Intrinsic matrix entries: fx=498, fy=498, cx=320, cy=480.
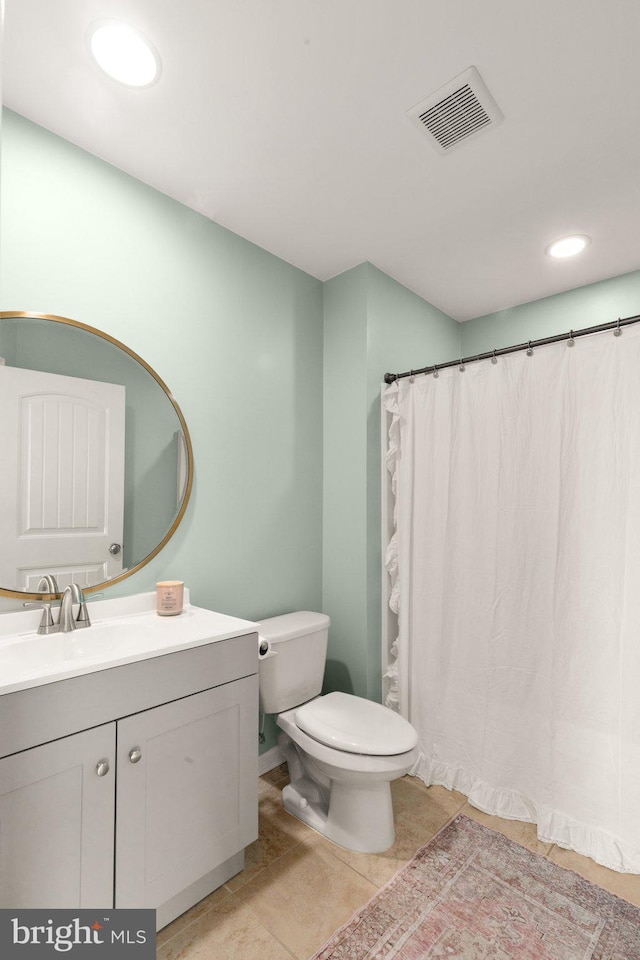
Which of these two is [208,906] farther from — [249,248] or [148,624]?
[249,248]

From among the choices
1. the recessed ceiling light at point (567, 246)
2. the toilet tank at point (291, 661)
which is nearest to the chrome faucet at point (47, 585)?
the toilet tank at point (291, 661)

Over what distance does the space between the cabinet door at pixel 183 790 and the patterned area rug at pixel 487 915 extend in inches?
16.6

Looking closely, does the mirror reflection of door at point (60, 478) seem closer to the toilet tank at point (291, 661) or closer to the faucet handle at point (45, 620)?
the faucet handle at point (45, 620)

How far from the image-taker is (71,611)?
5.08 ft

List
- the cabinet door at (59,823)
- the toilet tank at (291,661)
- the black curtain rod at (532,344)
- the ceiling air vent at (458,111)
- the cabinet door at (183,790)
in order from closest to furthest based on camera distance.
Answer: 1. the cabinet door at (59,823)
2. the cabinet door at (183,790)
3. the ceiling air vent at (458,111)
4. the black curtain rod at (532,344)
5. the toilet tank at (291,661)

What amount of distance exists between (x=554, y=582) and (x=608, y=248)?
5.22 feet

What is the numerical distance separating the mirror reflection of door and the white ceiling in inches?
34.2

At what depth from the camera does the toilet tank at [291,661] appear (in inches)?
77.1

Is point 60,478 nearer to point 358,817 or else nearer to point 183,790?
point 183,790

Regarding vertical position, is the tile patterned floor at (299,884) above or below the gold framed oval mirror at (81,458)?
below

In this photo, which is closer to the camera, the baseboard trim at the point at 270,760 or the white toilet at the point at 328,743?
the white toilet at the point at 328,743

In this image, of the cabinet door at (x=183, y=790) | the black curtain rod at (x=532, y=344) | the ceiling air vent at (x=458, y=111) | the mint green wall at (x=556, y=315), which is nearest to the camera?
the cabinet door at (x=183, y=790)

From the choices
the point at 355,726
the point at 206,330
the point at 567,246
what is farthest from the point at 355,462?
the point at 567,246

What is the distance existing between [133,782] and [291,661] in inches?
31.7
